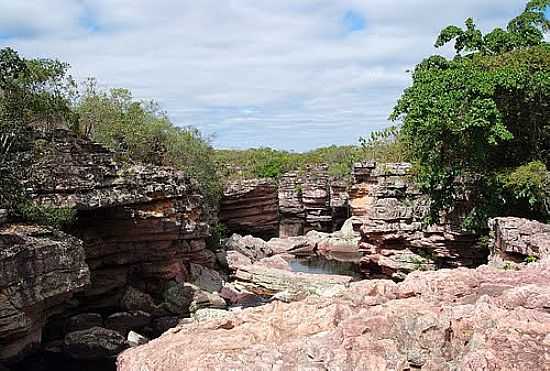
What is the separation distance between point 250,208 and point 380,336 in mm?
33212

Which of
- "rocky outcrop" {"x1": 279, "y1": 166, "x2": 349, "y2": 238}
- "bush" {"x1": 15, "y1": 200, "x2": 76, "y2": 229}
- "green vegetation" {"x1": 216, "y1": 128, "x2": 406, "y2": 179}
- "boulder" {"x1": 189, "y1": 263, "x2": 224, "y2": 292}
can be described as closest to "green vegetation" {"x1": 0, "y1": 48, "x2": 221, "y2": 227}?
"bush" {"x1": 15, "y1": 200, "x2": 76, "y2": 229}

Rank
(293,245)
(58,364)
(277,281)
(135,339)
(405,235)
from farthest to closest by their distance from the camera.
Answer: (293,245), (277,281), (405,235), (135,339), (58,364)

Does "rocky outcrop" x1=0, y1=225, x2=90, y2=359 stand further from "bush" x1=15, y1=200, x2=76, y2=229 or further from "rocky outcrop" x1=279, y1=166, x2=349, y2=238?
"rocky outcrop" x1=279, y1=166, x2=349, y2=238

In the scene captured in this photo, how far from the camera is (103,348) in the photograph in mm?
16391

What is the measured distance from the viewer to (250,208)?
3881 cm

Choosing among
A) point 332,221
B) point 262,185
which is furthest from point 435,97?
point 332,221

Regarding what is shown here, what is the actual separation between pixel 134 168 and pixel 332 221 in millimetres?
26261

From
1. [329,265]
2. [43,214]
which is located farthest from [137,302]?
[329,265]

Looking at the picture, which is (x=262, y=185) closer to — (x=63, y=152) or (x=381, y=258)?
(x=381, y=258)

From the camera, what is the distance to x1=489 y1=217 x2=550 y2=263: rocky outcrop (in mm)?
14930

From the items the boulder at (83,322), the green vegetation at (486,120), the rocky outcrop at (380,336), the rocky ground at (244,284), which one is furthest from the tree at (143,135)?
the rocky outcrop at (380,336)

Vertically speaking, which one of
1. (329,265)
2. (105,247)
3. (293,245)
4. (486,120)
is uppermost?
(486,120)

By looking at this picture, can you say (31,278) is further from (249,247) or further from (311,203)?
(311,203)

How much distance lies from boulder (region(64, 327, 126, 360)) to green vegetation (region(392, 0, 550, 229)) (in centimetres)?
1220
